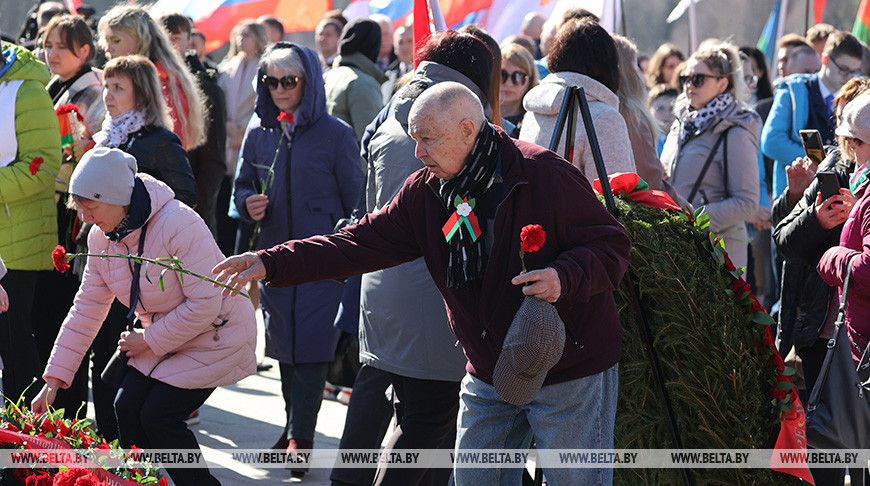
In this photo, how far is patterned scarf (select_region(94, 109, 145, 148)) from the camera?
559 cm

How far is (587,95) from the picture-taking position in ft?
15.4

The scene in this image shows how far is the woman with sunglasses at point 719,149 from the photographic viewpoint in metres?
6.02

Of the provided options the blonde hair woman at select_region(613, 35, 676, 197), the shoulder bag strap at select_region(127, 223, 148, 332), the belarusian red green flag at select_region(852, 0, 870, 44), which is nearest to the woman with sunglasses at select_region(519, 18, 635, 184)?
the blonde hair woman at select_region(613, 35, 676, 197)

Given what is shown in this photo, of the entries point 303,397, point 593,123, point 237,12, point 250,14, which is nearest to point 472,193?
point 593,123

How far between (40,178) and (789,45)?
19.3 feet

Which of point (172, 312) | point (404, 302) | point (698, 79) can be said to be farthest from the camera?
point (698, 79)

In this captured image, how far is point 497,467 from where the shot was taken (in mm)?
3482

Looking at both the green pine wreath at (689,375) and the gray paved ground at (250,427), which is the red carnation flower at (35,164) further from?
the green pine wreath at (689,375)

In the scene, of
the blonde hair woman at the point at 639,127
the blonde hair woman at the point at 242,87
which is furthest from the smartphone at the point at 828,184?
the blonde hair woman at the point at 242,87

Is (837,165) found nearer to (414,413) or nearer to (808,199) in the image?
(808,199)

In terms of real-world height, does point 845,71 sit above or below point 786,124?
above

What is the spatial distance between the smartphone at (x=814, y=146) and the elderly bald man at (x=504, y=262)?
191cm

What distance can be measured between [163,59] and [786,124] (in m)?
4.07

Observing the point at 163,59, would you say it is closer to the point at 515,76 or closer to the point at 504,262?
the point at 515,76
